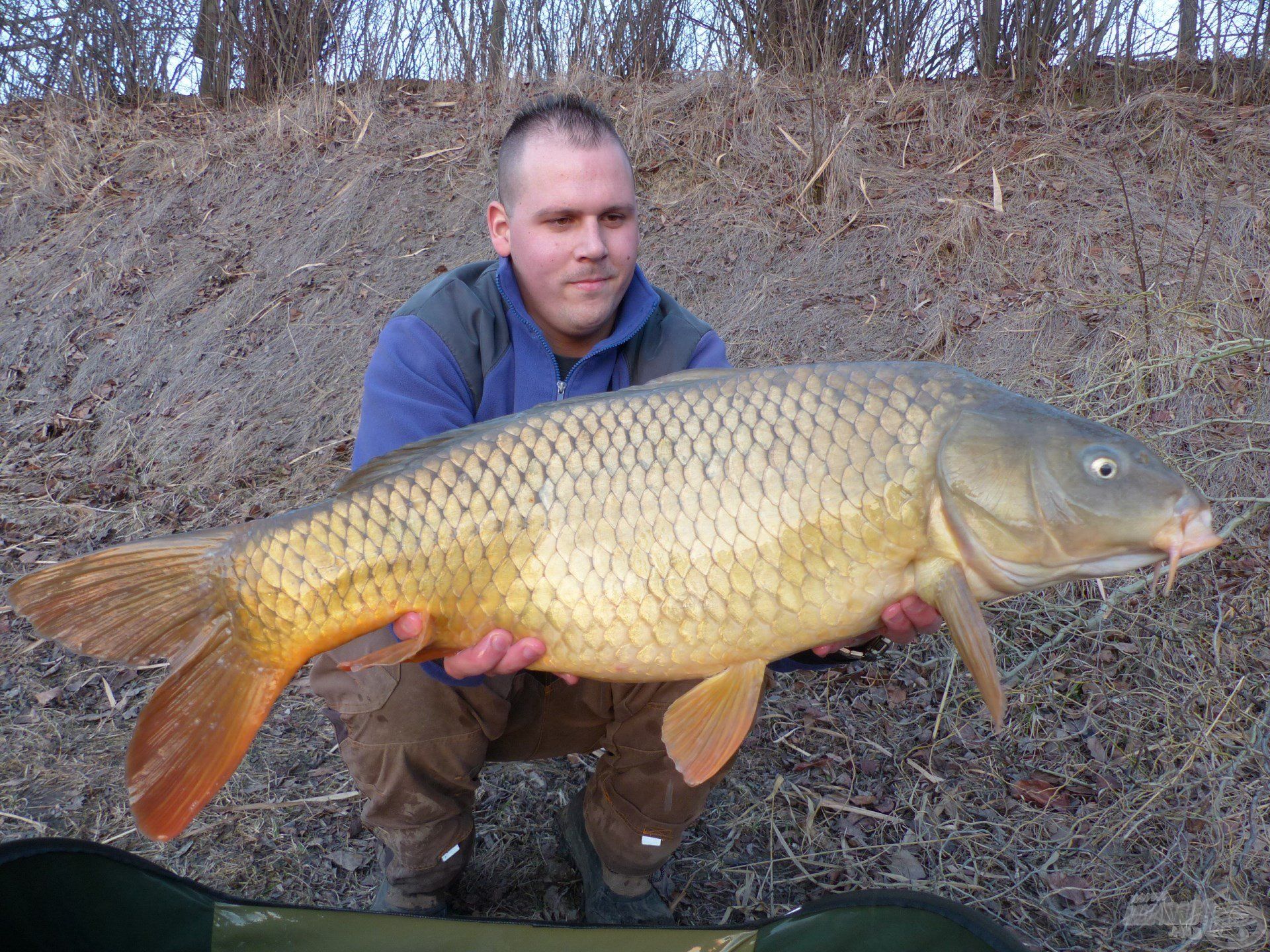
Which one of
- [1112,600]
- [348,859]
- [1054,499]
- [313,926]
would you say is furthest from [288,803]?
[1112,600]

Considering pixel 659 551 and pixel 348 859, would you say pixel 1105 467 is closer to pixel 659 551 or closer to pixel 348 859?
pixel 659 551

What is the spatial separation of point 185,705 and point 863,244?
3491 millimetres

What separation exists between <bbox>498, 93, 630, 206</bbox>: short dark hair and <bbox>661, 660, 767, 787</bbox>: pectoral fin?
0.97 m

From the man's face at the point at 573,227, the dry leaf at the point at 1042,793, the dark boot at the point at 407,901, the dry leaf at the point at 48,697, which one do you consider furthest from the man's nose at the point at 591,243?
the dry leaf at the point at 48,697

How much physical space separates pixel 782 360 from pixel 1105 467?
2497mm

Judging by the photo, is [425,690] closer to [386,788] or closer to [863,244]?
[386,788]

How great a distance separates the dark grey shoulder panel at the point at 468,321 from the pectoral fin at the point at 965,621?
85 centimetres

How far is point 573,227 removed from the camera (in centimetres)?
168

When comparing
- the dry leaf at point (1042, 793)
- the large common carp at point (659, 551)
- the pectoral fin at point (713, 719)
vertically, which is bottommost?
the dry leaf at point (1042, 793)

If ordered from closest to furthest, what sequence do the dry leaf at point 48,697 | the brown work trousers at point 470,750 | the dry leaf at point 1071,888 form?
1. the brown work trousers at point 470,750
2. the dry leaf at point 1071,888
3. the dry leaf at point 48,697

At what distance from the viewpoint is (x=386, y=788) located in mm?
1519

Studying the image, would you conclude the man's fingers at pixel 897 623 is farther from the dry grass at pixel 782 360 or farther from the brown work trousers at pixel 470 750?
the dry grass at pixel 782 360

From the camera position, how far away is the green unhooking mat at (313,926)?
118 centimetres

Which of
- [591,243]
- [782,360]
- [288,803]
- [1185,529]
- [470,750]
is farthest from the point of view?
[782,360]
